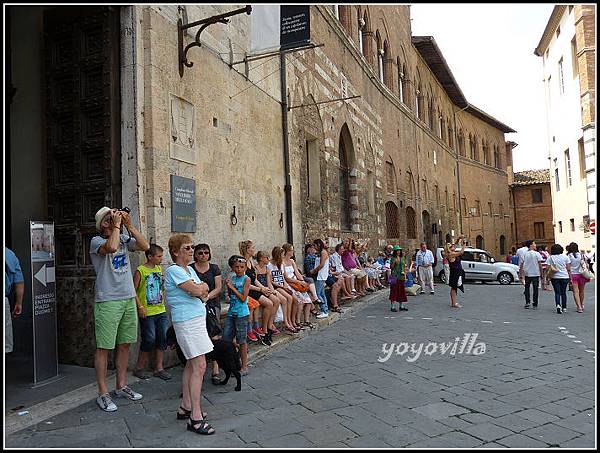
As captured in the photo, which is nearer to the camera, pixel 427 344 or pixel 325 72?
pixel 427 344

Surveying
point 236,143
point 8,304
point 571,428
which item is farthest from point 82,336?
point 571,428

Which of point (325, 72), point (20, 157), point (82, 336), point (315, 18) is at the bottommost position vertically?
point (82, 336)

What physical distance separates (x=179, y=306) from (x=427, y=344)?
455cm

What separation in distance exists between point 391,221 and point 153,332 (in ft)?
55.0

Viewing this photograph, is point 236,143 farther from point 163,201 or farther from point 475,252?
point 475,252

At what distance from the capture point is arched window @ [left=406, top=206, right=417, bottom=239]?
2392 cm

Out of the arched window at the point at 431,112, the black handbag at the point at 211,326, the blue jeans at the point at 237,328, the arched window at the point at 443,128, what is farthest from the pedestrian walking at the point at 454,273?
the arched window at the point at 443,128

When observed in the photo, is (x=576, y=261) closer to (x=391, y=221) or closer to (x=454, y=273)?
(x=454, y=273)

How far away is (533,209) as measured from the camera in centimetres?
4647

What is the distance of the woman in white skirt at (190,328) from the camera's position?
4.08m

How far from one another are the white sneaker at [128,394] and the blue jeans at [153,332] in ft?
2.07

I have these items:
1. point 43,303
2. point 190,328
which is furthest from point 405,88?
point 190,328

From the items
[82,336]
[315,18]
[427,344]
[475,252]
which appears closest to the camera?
[82,336]

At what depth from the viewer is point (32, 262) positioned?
215 inches
